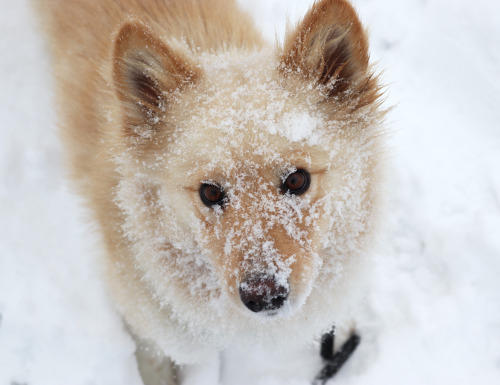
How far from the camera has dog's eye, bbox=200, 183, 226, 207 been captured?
184 cm

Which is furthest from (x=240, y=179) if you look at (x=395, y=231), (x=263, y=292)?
(x=395, y=231)

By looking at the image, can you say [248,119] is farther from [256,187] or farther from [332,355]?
[332,355]

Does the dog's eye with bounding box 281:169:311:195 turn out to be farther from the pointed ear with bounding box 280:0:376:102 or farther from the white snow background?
the white snow background

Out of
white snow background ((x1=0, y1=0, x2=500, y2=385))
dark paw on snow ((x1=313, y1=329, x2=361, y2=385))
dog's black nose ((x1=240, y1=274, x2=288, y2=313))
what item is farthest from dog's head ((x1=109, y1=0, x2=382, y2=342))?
dark paw on snow ((x1=313, y1=329, x2=361, y2=385))

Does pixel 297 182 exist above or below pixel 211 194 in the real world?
above

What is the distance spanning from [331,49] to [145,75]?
78cm

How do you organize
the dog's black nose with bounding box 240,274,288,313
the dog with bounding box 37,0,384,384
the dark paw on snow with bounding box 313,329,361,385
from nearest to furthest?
1. the dog's black nose with bounding box 240,274,288,313
2. the dog with bounding box 37,0,384,384
3. the dark paw on snow with bounding box 313,329,361,385

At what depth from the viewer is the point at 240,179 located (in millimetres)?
1772

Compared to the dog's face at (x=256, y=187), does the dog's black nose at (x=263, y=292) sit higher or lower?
lower

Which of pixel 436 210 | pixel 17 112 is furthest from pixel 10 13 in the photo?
pixel 436 210

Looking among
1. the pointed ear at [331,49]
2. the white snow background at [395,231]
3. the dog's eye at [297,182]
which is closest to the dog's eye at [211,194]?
the dog's eye at [297,182]

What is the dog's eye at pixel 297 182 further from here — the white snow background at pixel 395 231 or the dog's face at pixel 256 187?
the white snow background at pixel 395 231

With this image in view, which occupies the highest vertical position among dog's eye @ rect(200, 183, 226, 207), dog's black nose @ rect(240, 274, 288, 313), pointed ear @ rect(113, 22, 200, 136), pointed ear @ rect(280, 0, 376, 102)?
pointed ear @ rect(280, 0, 376, 102)

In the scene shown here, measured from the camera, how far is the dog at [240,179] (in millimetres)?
1761
